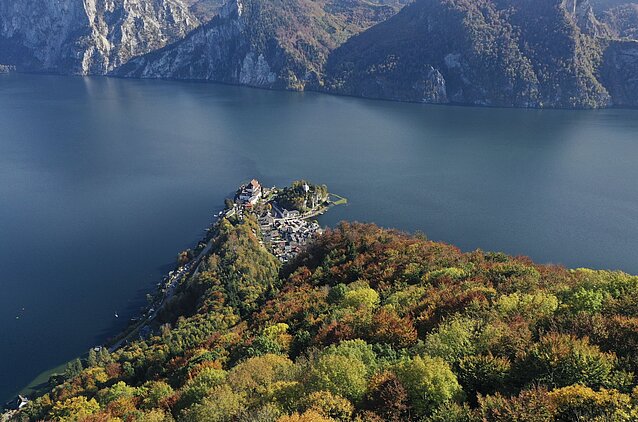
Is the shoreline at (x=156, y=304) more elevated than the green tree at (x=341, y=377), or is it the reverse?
the green tree at (x=341, y=377)

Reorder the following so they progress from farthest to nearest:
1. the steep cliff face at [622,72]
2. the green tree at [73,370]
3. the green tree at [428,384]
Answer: the steep cliff face at [622,72] < the green tree at [73,370] < the green tree at [428,384]

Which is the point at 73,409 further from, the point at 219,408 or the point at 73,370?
the point at 219,408

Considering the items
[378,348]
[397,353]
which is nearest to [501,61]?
[378,348]

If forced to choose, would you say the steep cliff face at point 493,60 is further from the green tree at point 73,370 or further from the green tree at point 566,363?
the green tree at point 566,363

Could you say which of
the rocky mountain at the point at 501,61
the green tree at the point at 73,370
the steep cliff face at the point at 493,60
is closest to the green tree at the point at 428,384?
the green tree at the point at 73,370

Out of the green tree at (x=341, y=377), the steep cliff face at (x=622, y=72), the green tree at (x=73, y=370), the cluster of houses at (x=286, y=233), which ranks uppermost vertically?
the steep cliff face at (x=622, y=72)

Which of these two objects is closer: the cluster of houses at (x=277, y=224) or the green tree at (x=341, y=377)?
the green tree at (x=341, y=377)

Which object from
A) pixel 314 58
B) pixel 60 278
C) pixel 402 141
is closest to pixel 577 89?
pixel 402 141
